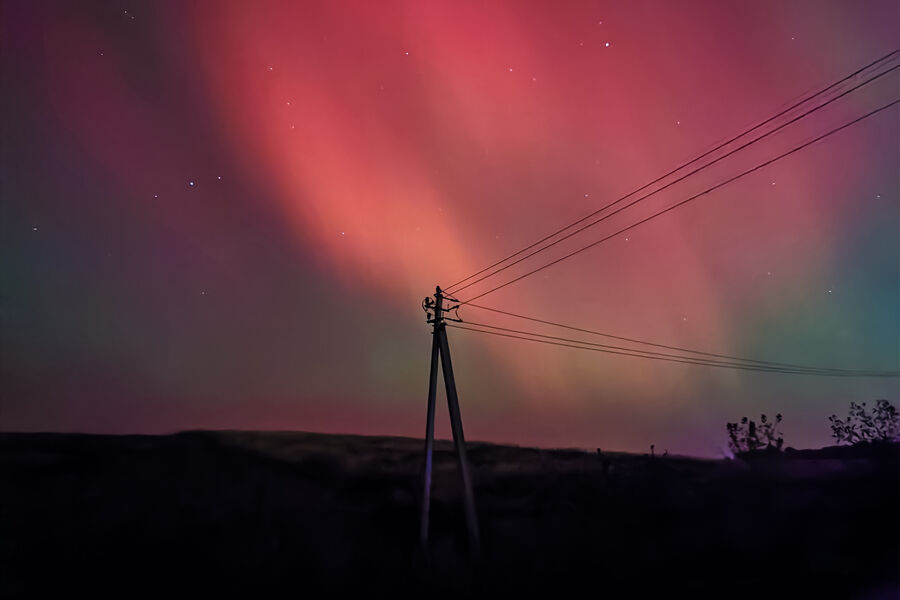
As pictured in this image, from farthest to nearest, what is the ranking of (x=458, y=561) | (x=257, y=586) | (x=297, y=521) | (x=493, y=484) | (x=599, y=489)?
(x=493, y=484)
(x=599, y=489)
(x=297, y=521)
(x=458, y=561)
(x=257, y=586)

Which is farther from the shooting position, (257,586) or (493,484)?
(493,484)

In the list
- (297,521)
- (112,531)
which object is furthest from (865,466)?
(112,531)

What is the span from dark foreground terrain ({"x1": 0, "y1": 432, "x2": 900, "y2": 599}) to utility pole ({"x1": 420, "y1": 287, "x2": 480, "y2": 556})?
110 centimetres

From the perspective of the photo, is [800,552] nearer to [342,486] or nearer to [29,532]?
[342,486]

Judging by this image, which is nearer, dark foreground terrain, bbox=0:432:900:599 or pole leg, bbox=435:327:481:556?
dark foreground terrain, bbox=0:432:900:599

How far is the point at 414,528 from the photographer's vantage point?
2373cm

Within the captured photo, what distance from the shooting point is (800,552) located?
17297 mm

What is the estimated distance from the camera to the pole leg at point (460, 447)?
15.6 m

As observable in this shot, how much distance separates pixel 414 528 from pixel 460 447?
Result: 408 inches

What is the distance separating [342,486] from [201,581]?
2223 centimetres

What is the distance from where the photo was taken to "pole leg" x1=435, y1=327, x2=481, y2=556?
15586mm

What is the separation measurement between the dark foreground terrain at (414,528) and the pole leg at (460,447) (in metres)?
0.93

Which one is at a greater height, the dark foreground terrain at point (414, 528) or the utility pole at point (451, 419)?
the utility pole at point (451, 419)

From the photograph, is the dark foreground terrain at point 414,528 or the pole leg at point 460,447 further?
the pole leg at point 460,447
